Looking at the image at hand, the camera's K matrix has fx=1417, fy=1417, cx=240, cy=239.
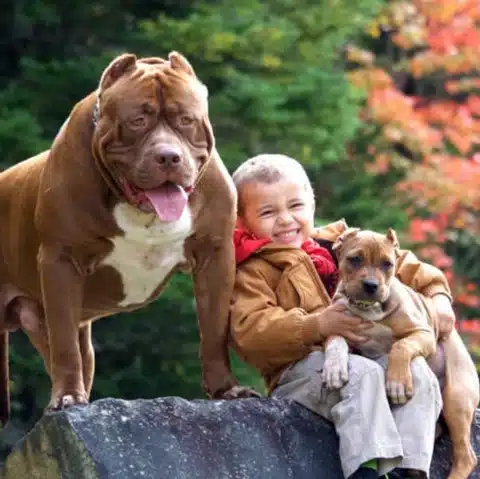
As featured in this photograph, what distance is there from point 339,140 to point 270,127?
739mm

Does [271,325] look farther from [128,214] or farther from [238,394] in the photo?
[128,214]

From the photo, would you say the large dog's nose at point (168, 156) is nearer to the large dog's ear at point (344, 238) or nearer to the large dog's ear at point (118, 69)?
the large dog's ear at point (118, 69)

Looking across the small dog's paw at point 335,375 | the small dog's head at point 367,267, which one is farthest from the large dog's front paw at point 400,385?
the small dog's head at point 367,267

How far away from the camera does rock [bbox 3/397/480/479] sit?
4492 millimetres

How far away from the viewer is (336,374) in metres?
4.75

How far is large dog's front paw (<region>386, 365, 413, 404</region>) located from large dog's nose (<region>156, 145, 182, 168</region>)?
1.01m

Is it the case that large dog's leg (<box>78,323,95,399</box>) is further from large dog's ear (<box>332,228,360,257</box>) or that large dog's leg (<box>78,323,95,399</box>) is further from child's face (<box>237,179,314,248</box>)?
large dog's ear (<box>332,228,360,257</box>)

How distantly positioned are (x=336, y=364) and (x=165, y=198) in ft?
2.63

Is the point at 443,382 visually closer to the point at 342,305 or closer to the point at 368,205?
the point at 342,305

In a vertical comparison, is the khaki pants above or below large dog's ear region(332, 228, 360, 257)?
below

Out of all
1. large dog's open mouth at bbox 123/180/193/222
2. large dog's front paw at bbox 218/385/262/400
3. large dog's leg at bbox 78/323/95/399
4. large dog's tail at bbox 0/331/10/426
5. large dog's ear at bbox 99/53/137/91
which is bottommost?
large dog's tail at bbox 0/331/10/426

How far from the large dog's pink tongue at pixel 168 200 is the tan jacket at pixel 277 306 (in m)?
0.51

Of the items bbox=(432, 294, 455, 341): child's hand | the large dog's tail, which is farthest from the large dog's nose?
the large dog's tail

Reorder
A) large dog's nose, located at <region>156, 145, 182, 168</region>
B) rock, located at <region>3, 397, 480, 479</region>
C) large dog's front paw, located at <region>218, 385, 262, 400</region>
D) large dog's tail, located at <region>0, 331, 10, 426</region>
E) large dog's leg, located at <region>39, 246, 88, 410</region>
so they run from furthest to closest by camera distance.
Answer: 1. large dog's tail, located at <region>0, 331, 10, 426</region>
2. large dog's front paw, located at <region>218, 385, 262, 400</region>
3. large dog's leg, located at <region>39, 246, 88, 410</region>
4. large dog's nose, located at <region>156, 145, 182, 168</region>
5. rock, located at <region>3, 397, 480, 479</region>
